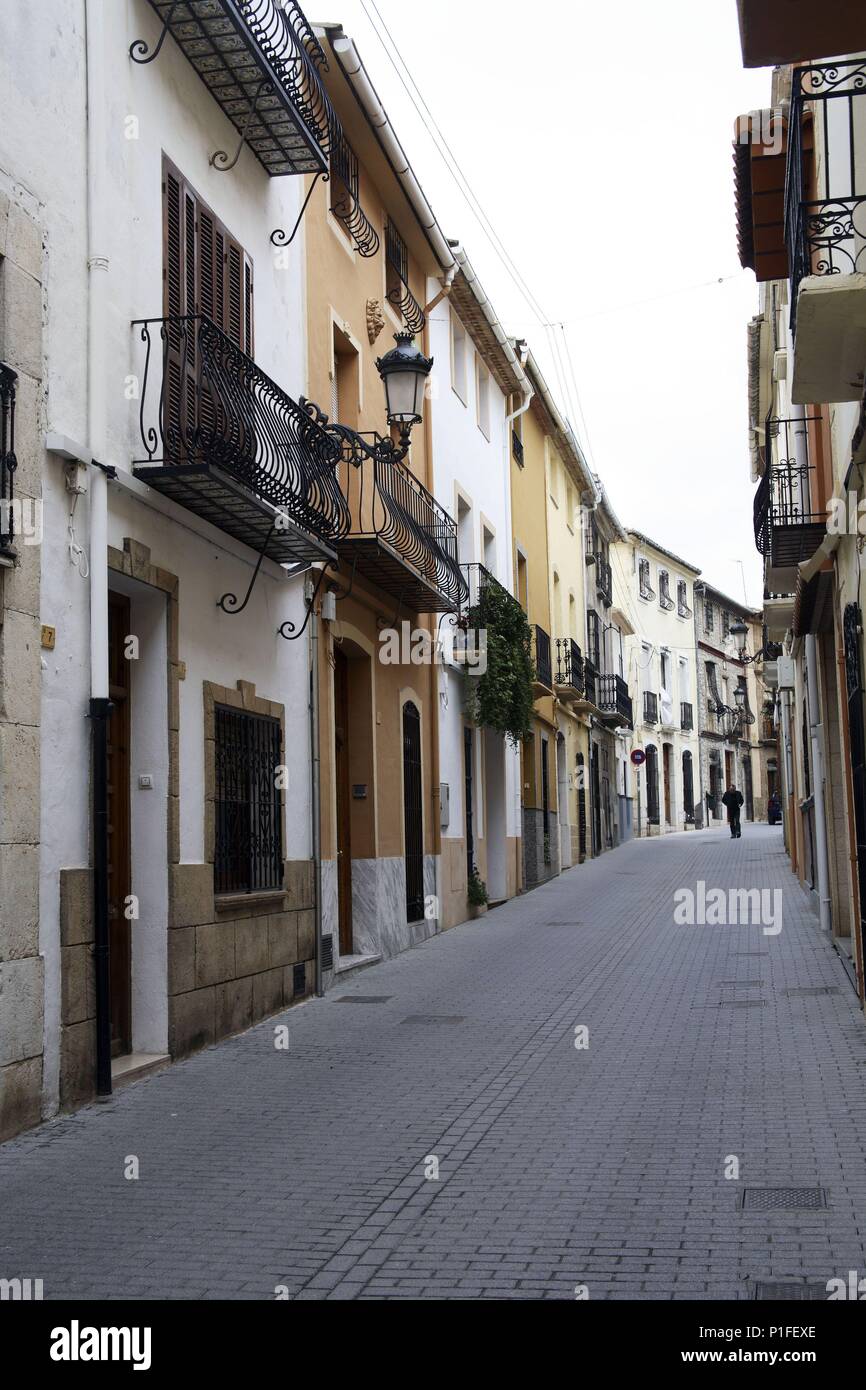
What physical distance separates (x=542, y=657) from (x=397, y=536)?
38.4 feet

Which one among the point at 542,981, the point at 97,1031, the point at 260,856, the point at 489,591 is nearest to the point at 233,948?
the point at 260,856

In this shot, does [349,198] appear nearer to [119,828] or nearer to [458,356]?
[458,356]

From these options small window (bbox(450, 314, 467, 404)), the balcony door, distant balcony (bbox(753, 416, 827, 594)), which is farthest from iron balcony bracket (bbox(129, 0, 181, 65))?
small window (bbox(450, 314, 467, 404))

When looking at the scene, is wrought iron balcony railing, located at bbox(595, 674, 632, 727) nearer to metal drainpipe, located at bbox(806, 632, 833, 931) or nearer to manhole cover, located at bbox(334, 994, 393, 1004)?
metal drainpipe, located at bbox(806, 632, 833, 931)

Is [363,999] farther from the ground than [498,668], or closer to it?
closer to it

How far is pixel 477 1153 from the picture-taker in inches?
270

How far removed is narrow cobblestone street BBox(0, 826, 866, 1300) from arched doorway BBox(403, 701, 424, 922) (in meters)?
3.83

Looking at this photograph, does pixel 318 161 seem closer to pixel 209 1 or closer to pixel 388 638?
pixel 209 1

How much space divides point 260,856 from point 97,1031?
328cm

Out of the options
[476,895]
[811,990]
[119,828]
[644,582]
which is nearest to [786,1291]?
[119,828]

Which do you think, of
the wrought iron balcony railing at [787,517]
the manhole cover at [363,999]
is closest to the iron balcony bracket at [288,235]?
the wrought iron balcony railing at [787,517]

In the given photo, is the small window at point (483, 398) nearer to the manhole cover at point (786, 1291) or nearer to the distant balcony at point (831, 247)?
the distant balcony at point (831, 247)

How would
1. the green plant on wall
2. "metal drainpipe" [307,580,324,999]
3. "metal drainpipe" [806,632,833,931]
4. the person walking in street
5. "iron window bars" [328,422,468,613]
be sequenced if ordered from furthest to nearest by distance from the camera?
the person walking in street
the green plant on wall
"metal drainpipe" [806,632,833,931]
"iron window bars" [328,422,468,613]
"metal drainpipe" [307,580,324,999]

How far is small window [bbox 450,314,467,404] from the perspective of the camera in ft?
64.9
